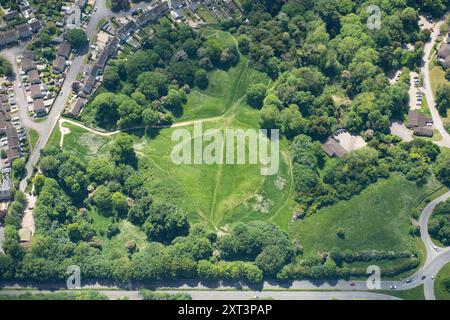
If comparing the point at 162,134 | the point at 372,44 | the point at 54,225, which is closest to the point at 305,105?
the point at 372,44

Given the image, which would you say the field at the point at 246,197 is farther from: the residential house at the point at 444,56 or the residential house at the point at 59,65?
the residential house at the point at 444,56

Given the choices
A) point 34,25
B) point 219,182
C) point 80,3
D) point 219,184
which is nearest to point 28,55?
point 34,25

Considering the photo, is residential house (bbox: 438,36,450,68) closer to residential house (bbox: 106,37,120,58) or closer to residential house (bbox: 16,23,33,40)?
residential house (bbox: 106,37,120,58)

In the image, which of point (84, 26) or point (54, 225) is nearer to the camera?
point (54, 225)

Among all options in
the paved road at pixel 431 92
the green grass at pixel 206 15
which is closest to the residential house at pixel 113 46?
the green grass at pixel 206 15

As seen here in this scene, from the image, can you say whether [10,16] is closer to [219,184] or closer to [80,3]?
[80,3]

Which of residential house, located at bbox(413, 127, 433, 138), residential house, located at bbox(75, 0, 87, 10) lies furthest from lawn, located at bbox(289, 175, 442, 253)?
residential house, located at bbox(75, 0, 87, 10)
